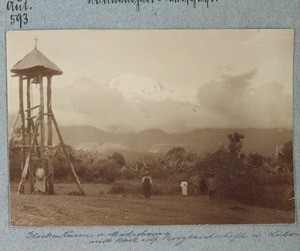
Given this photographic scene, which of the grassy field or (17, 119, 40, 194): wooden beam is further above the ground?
(17, 119, 40, 194): wooden beam

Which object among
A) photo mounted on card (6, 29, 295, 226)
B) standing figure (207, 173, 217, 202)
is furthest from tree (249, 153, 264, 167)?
standing figure (207, 173, 217, 202)

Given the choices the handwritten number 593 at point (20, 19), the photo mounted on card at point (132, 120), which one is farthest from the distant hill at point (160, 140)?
the handwritten number 593 at point (20, 19)

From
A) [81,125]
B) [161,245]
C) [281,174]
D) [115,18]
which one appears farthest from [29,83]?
[281,174]

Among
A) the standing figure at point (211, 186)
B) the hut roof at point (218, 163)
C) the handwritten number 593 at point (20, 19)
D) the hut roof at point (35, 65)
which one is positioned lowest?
the standing figure at point (211, 186)

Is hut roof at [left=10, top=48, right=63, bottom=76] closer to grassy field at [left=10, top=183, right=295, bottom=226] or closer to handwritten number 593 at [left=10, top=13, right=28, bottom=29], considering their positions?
handwritten number 593 at [left=10, top=13, right=28, bottom=29]

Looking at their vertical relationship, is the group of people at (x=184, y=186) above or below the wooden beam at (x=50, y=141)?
below

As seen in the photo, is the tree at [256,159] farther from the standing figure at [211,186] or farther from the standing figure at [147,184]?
the standing figure at [147,184]

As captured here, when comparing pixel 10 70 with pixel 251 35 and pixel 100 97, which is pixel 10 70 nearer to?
pixel 100 97

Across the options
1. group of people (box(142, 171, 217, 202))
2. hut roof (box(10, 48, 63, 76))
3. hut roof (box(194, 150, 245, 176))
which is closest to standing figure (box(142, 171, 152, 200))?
group of people (box(142, 171, 217, 202))

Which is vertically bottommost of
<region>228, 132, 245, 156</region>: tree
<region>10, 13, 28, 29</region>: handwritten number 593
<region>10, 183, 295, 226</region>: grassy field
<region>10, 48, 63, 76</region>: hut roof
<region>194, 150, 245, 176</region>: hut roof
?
<region>10, 183, 295, 226</region>: grassy field
